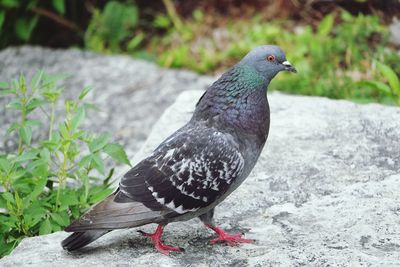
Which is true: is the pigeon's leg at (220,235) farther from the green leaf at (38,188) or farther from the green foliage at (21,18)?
the green foliage at (21,18)

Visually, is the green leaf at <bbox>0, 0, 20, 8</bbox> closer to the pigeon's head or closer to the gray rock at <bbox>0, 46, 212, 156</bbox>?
the gray rock at <bbox>0, 46, 212, 156</bbox>

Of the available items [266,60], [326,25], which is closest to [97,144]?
[266,60]

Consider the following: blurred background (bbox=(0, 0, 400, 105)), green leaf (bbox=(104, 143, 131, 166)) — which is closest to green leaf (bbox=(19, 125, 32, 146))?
green leaf (bbox=(104, 143, 131, 166))

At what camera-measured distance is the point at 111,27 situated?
934cm

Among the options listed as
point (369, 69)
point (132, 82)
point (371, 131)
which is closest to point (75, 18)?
point (132, 82)

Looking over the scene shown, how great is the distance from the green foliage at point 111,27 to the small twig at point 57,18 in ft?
0.72

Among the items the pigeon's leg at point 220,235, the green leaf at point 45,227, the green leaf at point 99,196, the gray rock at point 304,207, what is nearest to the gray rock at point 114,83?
the gray rock at point 304,207

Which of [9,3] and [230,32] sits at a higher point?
[9,3]

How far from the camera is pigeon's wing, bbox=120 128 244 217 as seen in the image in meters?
4.02

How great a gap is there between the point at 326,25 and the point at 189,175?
4871 mm

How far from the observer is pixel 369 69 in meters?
7.71

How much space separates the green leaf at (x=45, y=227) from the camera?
452cm

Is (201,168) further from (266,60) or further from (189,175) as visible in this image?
(266,60)

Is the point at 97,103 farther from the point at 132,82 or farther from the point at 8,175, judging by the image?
the point at 8,175
